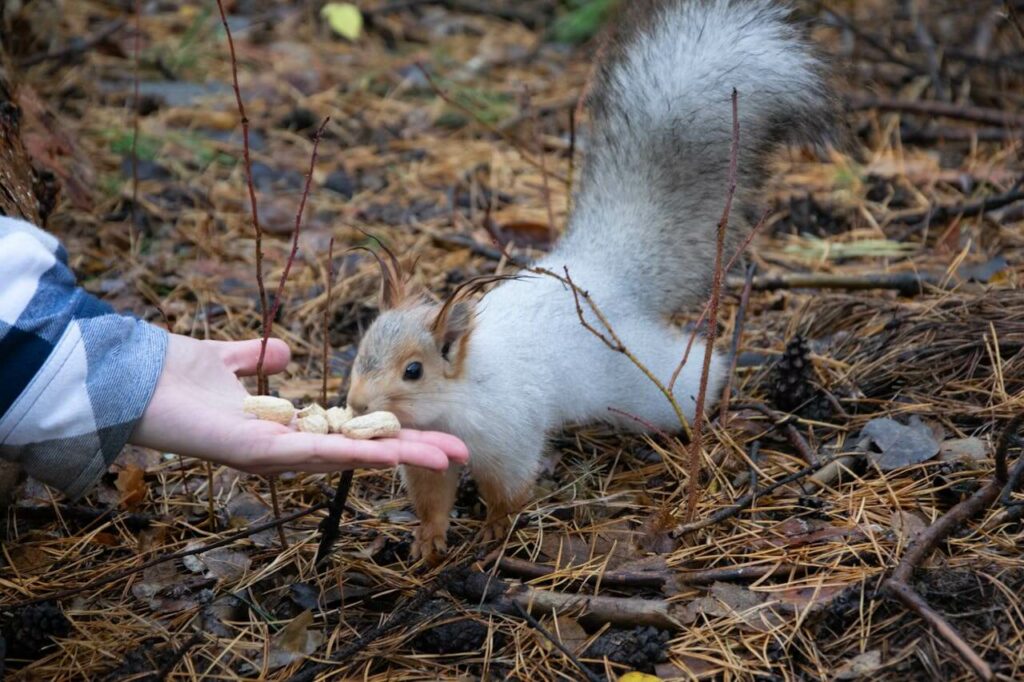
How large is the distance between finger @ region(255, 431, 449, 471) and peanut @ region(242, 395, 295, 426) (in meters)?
0.13

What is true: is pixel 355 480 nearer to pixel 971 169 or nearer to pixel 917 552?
pixel 917 552

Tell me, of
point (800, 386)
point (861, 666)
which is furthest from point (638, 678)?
point (800, 386)

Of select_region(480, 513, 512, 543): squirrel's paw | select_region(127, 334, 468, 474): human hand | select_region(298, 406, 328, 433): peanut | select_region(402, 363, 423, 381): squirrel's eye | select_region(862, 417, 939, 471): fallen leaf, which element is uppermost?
select_region(127, 334, 468, 474): human hand

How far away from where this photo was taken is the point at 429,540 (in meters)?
2.22

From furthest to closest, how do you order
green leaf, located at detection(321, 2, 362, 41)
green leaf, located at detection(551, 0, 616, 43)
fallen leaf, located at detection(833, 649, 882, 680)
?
green leaf, located at detection(551, 0, 616, 43)
green leaf, located at detection(321, 2, 362, 41)
fallen leaf, located at detection(833, 649, 882, 680)

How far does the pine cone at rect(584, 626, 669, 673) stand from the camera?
1826 mm

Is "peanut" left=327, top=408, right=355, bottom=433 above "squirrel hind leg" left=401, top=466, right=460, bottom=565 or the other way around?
above

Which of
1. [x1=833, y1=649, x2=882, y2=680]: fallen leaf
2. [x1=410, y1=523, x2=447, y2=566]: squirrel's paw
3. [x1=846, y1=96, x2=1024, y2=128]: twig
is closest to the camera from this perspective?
[x1=833, y1=649, x2=882, y2=680]: fallen leaf

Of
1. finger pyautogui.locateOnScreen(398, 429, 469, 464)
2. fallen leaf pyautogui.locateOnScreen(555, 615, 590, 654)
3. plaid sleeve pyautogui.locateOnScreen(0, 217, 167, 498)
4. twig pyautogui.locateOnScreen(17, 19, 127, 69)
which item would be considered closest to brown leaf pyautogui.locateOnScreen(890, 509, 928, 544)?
fallen leaf pyautogui.locateOnScreen(555, 615, 590, 654)

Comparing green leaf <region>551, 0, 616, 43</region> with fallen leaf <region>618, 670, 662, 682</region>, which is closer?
fallen leaf <region>618, 670, 662, 682</region>

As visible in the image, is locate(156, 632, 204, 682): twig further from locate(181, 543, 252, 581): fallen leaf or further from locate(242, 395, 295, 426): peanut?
locate(242, 395, 295, 426): peanut

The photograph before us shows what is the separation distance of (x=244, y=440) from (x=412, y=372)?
0.50 meters

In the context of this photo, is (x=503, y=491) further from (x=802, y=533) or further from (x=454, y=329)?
(x=802, y=533)

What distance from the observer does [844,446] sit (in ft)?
7.92
